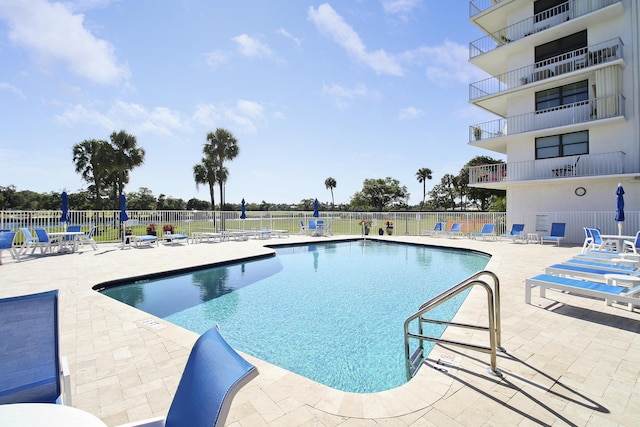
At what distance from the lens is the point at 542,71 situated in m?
17.0

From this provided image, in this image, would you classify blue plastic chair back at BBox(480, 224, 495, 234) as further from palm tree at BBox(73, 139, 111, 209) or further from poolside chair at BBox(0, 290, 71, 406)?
palm tree at BBox(73, 139, 111, 209)

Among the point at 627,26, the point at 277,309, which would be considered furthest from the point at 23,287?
the point at 627,26

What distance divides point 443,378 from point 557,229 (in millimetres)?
15797

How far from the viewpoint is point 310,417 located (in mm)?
2316

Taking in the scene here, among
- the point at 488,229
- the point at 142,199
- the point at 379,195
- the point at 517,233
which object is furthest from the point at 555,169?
the point at 142,199

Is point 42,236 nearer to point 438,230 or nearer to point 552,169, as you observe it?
point 438,230

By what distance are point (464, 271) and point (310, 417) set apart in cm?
879

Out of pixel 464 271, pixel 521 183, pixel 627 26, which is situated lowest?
pixel 464 271

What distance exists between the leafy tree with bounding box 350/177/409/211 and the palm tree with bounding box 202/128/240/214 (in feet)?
134

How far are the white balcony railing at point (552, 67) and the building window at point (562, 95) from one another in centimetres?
80

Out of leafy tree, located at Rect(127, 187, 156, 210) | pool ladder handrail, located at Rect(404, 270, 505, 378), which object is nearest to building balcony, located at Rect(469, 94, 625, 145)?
pool ladder handrail, located at Rect(404, 270, 505, 378)

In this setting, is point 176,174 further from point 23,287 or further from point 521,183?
point 521,183

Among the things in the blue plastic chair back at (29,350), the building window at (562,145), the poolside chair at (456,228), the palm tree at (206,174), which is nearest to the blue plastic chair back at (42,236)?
the blue plastic chair back at (29,350)

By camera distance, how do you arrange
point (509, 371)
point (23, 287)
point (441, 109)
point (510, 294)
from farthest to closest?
point (441, 109) < point (23, 287) < point (510, 294) < point (509, 371)
